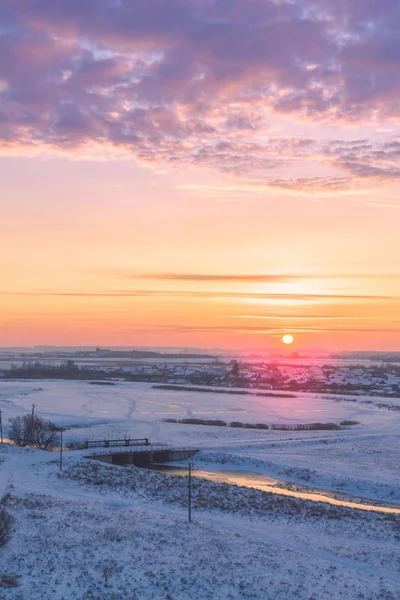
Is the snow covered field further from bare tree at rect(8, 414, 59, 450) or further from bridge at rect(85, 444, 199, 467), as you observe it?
bare tree at rect(8, 414, 59, 450)

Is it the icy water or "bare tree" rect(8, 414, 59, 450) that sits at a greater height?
"bare tree" rect(8, 414, 59, 450)

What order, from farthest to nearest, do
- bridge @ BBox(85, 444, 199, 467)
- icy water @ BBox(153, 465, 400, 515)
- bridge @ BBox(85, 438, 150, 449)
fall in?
bridge @ BBox(85, 438, 150, 449)
bridge @ BBox(85, 444, 199, 467)
icy water @ BBox(153, 465, 400, 515)

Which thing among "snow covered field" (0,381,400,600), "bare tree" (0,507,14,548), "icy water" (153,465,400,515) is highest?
"bare tree" (0,507,14,548)

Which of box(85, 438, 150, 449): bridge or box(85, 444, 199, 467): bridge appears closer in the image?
box(85, 444, 199, 467): bridge

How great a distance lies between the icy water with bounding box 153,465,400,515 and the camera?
3694 cm

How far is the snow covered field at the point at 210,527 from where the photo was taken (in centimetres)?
2220

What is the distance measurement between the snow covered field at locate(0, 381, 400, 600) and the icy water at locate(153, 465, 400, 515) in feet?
4.13

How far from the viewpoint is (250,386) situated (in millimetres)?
142375

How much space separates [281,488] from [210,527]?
502 inches

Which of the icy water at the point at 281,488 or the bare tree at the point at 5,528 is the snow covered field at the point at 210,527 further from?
the icy water at the point at 281,488

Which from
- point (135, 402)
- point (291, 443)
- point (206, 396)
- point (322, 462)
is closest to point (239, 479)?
point (322, 462)

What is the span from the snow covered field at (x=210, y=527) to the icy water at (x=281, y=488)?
1.26 meters

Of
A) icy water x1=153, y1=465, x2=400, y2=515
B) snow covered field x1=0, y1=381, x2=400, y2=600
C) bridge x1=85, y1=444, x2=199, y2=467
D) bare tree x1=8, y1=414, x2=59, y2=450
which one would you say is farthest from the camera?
bare tree x1=8, y1=414, x2=59, y2=450

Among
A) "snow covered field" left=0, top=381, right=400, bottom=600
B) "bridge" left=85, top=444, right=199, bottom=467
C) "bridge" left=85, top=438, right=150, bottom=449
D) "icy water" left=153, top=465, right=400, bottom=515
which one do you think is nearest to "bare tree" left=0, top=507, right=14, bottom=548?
"snow covered field" left=0, top=381, right=400, bottom=600
